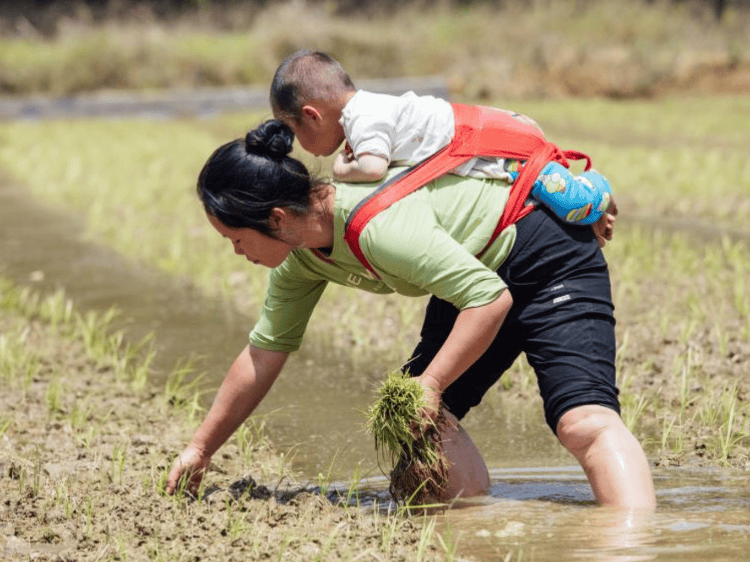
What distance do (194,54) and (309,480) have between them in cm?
1803

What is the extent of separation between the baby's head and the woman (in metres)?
0.43

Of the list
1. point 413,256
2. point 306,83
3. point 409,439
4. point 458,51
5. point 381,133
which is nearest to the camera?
point 413,256

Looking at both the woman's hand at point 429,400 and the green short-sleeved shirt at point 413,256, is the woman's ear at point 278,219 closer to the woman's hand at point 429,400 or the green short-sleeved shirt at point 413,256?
the green short-sleeved shirt at point 413,256

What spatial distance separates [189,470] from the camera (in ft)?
9.89

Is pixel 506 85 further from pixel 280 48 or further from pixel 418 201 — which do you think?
pixel 418 201

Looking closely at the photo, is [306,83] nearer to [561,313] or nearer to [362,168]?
[362,168]

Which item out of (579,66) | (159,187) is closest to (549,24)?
(579,66)

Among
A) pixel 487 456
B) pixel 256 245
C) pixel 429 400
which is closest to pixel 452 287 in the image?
pixel 429 400

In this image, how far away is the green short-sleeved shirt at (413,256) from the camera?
2.56 m

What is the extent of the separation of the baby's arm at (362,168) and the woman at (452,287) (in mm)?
48

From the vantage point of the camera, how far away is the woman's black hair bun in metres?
2.61

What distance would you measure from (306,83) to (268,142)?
587 millimetres

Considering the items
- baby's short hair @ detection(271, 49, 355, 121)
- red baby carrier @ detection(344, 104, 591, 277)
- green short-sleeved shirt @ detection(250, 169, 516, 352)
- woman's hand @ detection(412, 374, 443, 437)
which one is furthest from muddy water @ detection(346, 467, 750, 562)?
baby's short hair @ detection(271, 49, 355, 121)

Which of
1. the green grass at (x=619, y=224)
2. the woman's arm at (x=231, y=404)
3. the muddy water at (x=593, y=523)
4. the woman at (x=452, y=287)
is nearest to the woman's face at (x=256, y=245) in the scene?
the woman at (x=452, y=287)
